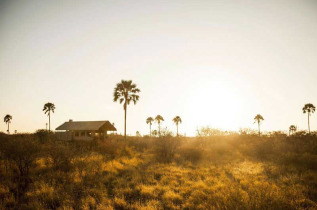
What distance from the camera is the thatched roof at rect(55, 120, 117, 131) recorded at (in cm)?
3978

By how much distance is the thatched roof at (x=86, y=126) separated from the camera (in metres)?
39.8

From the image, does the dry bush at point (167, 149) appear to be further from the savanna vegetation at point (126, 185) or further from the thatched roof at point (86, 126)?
Answer: the thatched roof at point (86, 126)

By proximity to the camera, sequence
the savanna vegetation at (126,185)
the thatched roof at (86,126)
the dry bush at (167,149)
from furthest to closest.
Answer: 1. the thatched roof at (86,126)
2. the dry bush at (167,149)
3. the savanna vegetation at (126,185)

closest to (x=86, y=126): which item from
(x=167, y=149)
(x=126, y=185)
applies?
(x=167, y=149)

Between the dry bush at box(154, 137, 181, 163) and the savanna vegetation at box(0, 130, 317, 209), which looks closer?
the savanna vegetation at box(0, 130, 317, 209)

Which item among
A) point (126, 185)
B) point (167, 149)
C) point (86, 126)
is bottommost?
point (126, 185)

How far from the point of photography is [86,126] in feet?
135

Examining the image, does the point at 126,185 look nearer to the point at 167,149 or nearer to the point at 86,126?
the point at 167,149

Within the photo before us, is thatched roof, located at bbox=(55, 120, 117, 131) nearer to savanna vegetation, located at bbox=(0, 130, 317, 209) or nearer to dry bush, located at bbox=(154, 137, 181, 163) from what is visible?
dry bush, located at bbox=(154, 137, 181, 163)

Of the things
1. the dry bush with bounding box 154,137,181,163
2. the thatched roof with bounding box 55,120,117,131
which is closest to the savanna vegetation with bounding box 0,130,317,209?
the dry bush with bounding box 154,137,181,163

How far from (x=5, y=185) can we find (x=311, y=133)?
103 feet

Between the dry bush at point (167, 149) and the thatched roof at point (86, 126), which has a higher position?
the thatched roof at point (86, 126)

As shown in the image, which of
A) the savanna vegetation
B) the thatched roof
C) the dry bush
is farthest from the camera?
the thatched roof

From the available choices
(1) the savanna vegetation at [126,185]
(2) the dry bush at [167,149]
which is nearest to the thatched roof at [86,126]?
(2) the dry bush at [167,149]
